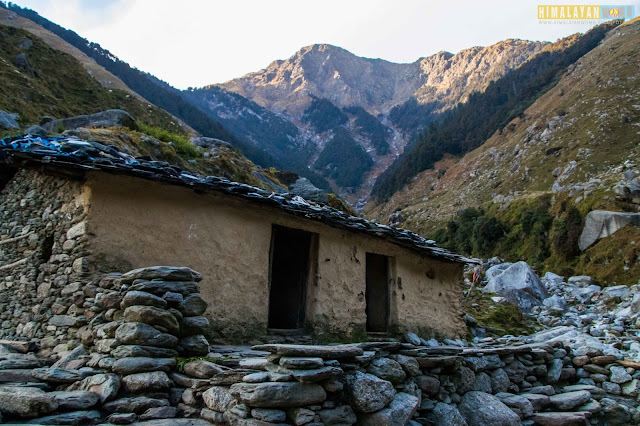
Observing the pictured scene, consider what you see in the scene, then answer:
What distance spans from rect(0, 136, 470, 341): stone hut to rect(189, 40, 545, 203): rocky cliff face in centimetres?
8244

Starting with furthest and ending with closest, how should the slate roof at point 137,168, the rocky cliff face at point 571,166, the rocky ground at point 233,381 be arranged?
the rocky cliff face at point 571,166, the slate roof at point 137,168, the rocky ground at point 233,381

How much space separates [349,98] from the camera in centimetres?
16250

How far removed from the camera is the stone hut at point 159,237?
634 cm

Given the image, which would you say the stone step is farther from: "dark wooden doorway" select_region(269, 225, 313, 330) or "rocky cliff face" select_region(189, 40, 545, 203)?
"rocky cliff face" select_region(189, 40, 545, 203)

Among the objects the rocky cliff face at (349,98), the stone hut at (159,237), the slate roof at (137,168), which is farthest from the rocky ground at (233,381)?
the rocky cliff face at (349,98)

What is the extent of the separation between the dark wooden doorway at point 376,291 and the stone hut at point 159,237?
0.95 metres

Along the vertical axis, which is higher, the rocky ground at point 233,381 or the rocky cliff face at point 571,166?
the rocky cliff face at point 571,166

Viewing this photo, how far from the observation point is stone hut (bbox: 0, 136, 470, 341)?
6.34 meters

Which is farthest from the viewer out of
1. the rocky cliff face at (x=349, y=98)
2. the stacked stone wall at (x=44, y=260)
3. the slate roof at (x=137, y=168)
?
the rocky cliff face at (x=349, y=98)

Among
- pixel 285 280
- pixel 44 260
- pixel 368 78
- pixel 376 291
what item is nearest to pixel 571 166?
pixel 376 291

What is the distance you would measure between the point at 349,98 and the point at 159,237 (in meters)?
162

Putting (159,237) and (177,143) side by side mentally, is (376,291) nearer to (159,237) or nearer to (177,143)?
(159,237)

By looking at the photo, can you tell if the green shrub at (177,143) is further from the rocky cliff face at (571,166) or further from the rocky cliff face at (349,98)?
the rocky cliff face at (349,98)

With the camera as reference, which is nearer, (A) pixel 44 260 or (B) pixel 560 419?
(B) pixel 560 419
